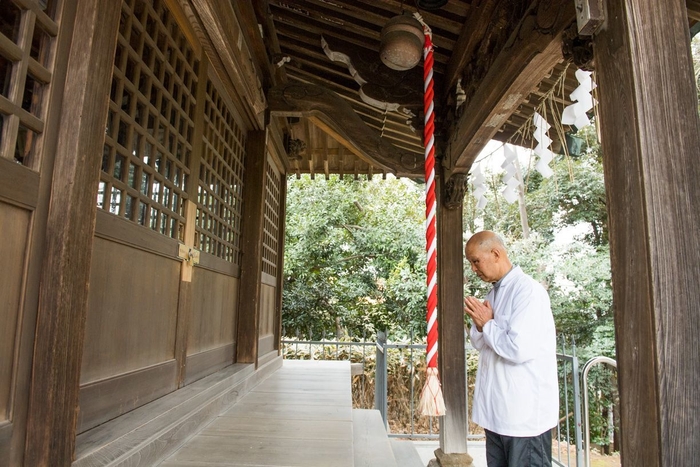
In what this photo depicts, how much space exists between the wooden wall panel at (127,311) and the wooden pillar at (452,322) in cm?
281

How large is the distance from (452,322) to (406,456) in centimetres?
134

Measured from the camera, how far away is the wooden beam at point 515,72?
2.21m

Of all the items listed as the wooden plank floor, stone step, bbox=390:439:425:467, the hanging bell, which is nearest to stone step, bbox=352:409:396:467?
the wooden plank floor

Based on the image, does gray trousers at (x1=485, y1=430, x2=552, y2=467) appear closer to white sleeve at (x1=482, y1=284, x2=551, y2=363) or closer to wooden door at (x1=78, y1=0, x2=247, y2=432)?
white sleeve at (x1=482, y1=284, x2=551, y2=363)

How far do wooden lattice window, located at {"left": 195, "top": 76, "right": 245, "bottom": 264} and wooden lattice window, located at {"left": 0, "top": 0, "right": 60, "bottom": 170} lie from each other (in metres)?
1.66

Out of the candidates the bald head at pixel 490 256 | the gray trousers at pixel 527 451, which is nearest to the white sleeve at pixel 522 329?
the bald head at pixel 490 256

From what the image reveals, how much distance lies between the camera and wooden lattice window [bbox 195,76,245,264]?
3102mm

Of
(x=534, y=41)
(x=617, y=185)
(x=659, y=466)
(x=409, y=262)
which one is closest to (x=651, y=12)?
(x=617, y=185)

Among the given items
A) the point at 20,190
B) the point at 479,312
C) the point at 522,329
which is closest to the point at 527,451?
the point at 522,329

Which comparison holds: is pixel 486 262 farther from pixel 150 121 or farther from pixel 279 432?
pixel 150 121

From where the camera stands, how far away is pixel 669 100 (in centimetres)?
132

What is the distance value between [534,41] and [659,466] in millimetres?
2046

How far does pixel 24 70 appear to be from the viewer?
4.05ft

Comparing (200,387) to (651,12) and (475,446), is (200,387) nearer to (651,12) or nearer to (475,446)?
(651,12)
